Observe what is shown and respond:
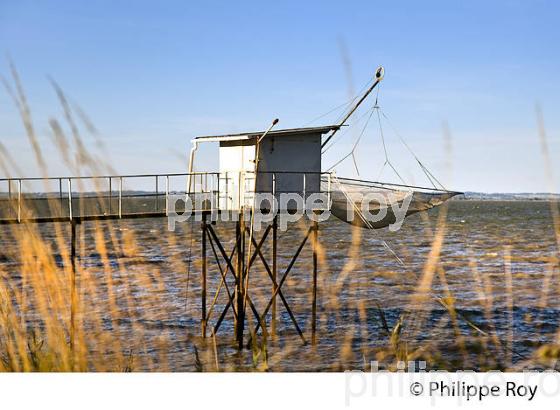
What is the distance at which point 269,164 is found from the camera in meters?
22.0

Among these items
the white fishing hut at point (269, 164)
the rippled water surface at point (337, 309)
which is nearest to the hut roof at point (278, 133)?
the white fishing hut at point (269, 164)

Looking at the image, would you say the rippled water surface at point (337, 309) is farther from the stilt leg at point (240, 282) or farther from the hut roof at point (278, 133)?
the hut roof at point (278, 133)

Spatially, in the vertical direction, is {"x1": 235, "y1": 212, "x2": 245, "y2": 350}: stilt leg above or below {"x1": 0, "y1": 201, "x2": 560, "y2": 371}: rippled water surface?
above

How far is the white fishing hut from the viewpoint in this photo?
71.1 ft

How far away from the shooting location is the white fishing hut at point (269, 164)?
71.1ft

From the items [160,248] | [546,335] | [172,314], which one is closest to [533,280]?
Result: [546,335]

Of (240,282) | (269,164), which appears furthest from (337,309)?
(269,164)

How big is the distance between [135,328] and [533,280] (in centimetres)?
2732

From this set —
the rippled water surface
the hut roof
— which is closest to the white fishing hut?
the hut roof

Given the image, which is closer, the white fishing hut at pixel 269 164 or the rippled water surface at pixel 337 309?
the white fishing hut at pixel 269 164

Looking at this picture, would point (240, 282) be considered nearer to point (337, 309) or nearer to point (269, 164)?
point (269, 164)

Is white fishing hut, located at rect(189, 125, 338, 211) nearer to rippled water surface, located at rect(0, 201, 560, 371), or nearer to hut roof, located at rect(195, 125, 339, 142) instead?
hut roof, located at rect(195, 125, 339, 142)

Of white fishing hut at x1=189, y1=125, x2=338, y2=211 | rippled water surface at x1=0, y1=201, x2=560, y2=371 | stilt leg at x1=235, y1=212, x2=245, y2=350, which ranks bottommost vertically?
rippled water surface at x1=0, y1=201, x2=560, y2=371

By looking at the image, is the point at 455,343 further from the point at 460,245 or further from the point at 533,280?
the point at 460,245
